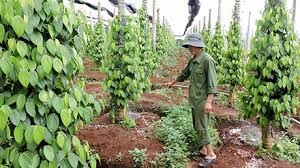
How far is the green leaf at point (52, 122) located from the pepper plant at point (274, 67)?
3686mm

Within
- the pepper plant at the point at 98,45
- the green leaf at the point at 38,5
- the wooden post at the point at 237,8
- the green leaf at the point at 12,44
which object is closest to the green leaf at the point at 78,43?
the green leaf at the point at 38,5

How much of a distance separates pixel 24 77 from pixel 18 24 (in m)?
0.30

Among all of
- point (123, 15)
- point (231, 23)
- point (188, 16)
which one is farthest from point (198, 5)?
point (123, 15)

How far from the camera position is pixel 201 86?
16.8ft

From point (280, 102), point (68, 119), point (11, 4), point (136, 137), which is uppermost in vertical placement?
point (11, 4)

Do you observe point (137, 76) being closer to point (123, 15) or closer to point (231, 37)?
point (123, 15)

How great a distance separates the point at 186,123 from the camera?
20.5 ft

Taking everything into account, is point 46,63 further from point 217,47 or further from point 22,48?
point 217,47

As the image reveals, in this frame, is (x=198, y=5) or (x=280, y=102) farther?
(x=198, y=5)

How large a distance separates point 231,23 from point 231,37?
1.96ft

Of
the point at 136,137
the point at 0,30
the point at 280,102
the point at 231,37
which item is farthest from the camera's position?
the point at 231,37

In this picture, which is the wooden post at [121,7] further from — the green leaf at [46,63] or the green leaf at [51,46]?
the green leaf at [46,63]

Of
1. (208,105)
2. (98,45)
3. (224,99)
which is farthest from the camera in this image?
(98,45)

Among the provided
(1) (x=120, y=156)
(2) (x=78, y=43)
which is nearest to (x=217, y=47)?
(1) (x=120, y=156)
